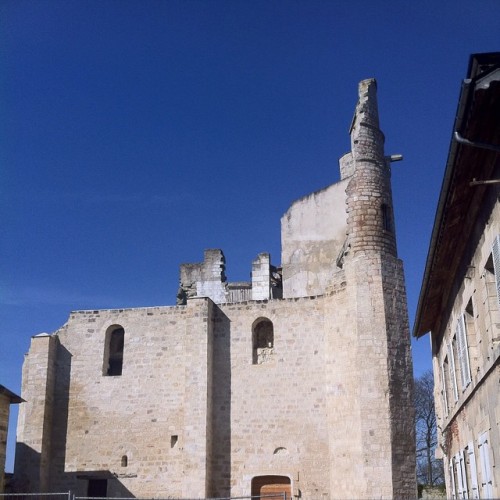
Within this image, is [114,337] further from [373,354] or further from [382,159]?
[382,159]

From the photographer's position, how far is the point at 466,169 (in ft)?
30.1

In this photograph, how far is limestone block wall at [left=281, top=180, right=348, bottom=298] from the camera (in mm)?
25672

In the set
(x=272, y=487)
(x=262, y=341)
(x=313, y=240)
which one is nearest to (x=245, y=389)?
(x=262, y=341)

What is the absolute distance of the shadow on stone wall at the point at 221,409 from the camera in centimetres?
2075

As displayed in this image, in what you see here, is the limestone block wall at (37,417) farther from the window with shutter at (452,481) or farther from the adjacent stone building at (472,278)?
the adjacent stone building at (472,278)

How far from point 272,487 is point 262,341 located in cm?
456

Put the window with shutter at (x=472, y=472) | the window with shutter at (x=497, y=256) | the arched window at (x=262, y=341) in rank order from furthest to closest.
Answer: the arched window at (x=262, y=341)
the window with shutter at (x=472, y=472)
the window with shutter at (x=497, y=256)

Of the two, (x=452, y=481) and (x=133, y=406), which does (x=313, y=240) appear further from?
(x=452, y=481)

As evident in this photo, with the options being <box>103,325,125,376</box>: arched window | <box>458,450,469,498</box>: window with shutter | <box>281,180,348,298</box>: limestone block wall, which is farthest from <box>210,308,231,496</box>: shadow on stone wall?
<box>458,450,469,498</box>: window with shutter

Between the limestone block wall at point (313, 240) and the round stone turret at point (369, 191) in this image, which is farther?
the limestone block wall at point (313, 240)

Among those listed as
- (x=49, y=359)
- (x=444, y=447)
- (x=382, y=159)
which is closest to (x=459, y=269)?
(x=444, y=447)

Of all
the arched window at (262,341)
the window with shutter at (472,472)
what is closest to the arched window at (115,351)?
the arched window at (262,341)

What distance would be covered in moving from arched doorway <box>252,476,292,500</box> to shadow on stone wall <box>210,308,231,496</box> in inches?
32.5

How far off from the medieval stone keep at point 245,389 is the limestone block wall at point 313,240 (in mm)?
3408
